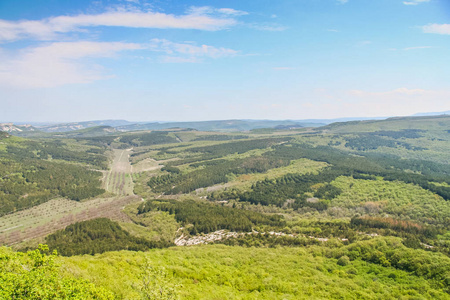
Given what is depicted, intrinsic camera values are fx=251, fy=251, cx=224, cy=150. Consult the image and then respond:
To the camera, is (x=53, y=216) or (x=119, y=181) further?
(x=119, y=181)

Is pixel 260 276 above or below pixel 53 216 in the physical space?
above

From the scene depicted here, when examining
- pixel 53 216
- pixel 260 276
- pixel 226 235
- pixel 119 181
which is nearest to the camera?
pixel 260 276

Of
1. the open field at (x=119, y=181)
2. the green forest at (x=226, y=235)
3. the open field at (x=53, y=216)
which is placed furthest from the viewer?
the open field at (x=119, y=181)

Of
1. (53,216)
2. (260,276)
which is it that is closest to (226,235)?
(260,276)

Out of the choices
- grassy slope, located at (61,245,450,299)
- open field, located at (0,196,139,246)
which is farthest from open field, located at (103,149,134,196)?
grassy slope, located at (61,245,450,299)

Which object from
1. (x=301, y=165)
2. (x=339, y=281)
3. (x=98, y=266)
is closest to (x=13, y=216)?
(x=98, y=266)

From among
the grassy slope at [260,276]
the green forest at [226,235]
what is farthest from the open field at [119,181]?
the grassy slope at [260,276]

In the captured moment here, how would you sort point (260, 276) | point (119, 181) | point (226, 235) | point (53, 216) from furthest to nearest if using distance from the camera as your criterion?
point (119, 181), point (53, 216), point (226, 235), point (260, 276)

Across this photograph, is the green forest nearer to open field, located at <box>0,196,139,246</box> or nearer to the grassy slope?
the grassy slope

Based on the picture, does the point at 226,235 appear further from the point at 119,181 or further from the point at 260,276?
the point at 119,181

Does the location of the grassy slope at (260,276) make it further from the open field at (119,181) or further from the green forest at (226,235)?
the open field at (119,181)

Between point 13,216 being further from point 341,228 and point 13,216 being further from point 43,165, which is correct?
point 341,228
